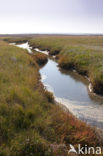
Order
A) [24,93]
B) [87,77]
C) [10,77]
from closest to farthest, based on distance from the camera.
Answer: [24,93]
[10,77]
[87,77]

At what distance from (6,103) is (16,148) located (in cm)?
208

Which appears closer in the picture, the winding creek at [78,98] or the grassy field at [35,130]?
the grassy field at [35,130]

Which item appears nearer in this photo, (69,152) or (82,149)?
(69,152)

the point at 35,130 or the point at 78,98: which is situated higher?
the point at 35,130

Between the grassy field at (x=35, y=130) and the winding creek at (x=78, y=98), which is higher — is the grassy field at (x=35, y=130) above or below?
above

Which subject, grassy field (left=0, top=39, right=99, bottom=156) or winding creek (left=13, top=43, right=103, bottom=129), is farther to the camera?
winding creek (left=13, top=43, right=103, bottom=129)

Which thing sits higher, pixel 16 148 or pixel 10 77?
pixel 10 77

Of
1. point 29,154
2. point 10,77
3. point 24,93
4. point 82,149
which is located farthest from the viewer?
point 10,77

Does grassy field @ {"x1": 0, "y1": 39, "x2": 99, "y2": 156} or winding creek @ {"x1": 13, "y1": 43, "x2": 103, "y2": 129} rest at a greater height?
grassy field @ {"x1": 0, "y1": 39, "x2": 99, "y2": 156}

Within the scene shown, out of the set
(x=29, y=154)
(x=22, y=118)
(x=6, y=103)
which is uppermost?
(x=6, y=103)

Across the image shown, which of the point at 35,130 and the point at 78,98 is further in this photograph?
the point at 78,98

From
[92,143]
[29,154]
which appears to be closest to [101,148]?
[92,143]

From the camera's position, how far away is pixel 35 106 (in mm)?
5859

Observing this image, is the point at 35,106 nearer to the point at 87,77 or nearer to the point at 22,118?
the point at 22,118
